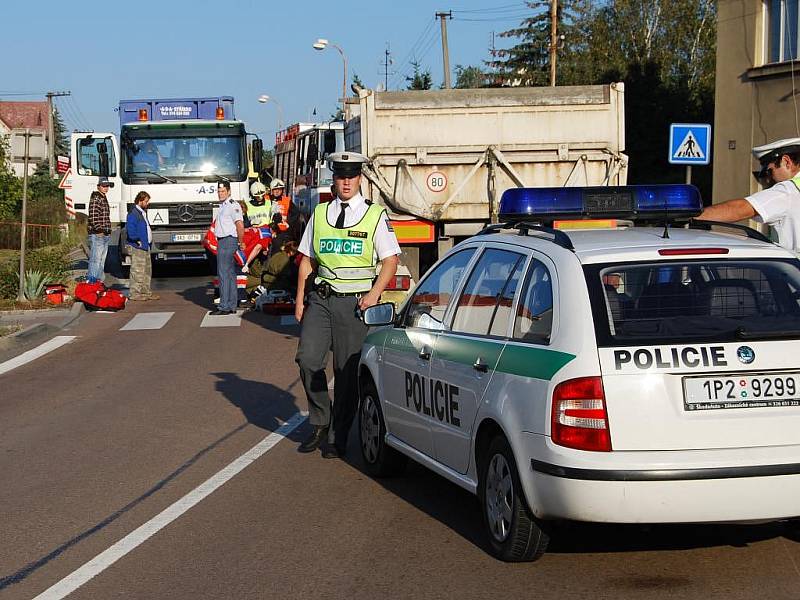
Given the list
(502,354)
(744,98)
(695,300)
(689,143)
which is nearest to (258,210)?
(689,143)

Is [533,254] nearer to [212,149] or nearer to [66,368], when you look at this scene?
[66,368]

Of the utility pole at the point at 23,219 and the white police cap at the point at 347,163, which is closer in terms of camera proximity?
the white police cap at the point at 347,163

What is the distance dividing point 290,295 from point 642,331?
14.7 meters

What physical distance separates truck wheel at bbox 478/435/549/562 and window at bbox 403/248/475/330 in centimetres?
112

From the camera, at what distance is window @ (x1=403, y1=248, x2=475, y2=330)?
23.7 feet

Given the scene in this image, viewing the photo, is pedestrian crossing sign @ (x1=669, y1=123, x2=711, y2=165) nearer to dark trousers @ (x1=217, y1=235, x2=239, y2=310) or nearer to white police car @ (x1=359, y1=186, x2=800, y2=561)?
dark trousers @ (x1=217, y1=235, x2=239, y2=310)

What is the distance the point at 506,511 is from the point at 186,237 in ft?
71.1

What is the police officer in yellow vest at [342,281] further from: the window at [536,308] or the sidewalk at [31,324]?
the sidewalk at [31,324]

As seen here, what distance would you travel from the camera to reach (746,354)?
5582mm

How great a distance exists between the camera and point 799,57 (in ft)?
87.7

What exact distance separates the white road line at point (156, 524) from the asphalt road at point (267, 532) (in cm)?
3

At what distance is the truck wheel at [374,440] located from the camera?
8.15 meters

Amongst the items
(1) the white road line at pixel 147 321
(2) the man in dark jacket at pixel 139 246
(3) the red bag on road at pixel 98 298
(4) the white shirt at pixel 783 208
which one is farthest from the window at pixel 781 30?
(4) the white shirt at pixel 783 208

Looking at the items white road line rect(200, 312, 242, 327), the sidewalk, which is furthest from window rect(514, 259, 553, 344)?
white road line rect(200, 312, 242, 327)
